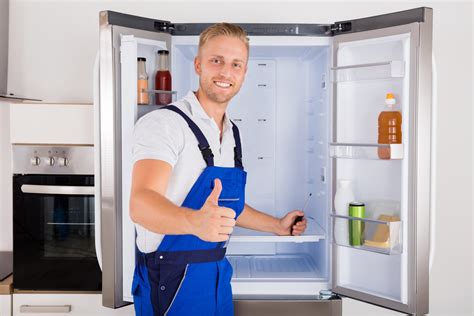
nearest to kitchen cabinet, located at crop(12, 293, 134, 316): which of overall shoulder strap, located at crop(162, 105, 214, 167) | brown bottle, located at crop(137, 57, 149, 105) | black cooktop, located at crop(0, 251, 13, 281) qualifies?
black cooktop, located at crop(0, 251, 13, 281)

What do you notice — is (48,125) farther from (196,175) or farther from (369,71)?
(369,71)

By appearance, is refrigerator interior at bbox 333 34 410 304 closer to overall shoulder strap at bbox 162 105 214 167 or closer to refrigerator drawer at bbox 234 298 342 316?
refrigerator drawer at bbox 234 298 342 316

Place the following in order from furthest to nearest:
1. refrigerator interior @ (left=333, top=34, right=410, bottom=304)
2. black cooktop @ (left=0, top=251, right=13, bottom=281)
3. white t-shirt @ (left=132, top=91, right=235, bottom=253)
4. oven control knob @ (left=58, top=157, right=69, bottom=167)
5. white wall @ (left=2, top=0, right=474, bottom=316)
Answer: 1. white wall @ (left=2, top=0, right=474, bottom=316)
2. black cooktop @ (left=0, top=251, right=13, bottom=281)
3. oven control knob @ (left=58, top=157, right=69, bottom=167)
4. refrigerator interior @ (left=333, top=34, right=410, bottom=304)
5. white t-shirt @ (left=132, top=91, right=235, bottom=253)

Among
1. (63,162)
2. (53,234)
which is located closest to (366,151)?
(63,162)

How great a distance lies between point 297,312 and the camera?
80.6 inches

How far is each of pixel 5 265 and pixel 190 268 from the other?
1.35 metres

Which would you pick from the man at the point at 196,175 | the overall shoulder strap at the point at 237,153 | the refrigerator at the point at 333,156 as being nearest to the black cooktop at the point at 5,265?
the refrigerator at the point at 333,156

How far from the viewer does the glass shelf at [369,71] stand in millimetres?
1885

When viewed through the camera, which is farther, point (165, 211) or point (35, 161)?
point (35, 161)

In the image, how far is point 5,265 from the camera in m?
2.59

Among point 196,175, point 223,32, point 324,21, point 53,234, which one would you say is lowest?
point 53,234

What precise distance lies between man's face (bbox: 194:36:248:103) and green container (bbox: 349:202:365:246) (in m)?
0.70

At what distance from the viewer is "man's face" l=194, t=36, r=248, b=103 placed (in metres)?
1.70

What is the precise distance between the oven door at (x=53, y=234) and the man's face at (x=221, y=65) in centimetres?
89
